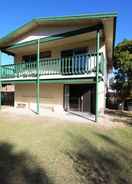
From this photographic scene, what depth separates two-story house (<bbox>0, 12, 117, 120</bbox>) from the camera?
953 cm

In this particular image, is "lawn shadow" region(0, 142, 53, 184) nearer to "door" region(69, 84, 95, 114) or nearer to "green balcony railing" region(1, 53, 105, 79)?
"green balcony railing" region(1, 53, 105, 79)

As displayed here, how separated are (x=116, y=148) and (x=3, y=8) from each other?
15015mm

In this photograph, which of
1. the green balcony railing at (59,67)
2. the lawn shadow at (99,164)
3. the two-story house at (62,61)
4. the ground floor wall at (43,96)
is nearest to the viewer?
the lawn shadow at (99,164)

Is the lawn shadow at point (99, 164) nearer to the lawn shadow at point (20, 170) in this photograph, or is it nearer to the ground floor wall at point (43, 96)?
the lawn shadow at point (20, 170)

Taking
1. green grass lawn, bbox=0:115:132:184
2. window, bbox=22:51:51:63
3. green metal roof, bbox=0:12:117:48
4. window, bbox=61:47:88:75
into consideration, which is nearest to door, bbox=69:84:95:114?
window, bbox=61:47:88:75

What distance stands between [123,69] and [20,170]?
14.7 metres

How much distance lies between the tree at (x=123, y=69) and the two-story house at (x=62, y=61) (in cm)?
360

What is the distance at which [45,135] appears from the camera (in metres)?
6.14

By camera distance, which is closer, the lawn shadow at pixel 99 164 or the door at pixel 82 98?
the lawn shadow at pixel 99 164

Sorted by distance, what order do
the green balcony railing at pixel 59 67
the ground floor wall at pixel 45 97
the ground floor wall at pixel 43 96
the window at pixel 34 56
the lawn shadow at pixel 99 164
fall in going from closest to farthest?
the lawn shadow at pixel 99 164, the green balcony railing at pixel 59 67, the ground floor wall at pixel 45 97, the ground floor wall at pixel 43 96, the window at pixel 34 56

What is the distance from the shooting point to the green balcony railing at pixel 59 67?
10055 mm

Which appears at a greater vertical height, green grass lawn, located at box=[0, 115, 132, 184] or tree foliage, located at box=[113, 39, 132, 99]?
tree foliage, located at box=[113, 39, 132, 99]

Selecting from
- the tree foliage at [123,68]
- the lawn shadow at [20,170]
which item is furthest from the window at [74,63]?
the lawn shadow at [20,170]

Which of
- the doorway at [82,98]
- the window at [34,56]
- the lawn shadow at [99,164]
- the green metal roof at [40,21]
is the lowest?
the lawn shadow at [99,164]
